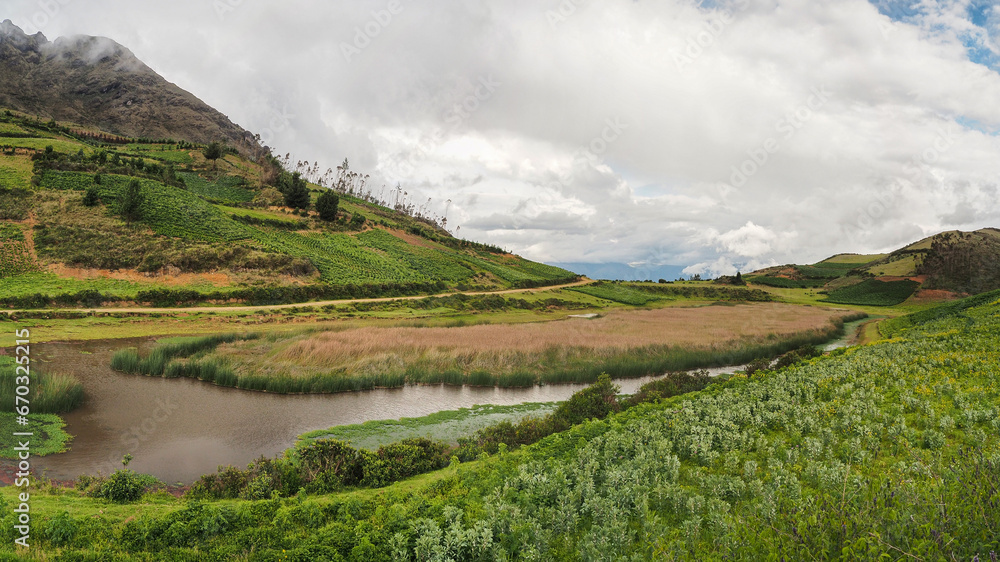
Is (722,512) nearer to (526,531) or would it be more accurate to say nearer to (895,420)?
(526,531)

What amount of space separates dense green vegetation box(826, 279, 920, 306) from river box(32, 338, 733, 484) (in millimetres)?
86893

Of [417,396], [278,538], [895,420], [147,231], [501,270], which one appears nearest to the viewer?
[278,538]

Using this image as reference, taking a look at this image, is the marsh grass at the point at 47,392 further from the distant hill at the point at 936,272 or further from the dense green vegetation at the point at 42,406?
the distant hill at the point at 936,272

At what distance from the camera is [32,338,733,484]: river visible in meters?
13.8

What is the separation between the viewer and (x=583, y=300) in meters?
78.8

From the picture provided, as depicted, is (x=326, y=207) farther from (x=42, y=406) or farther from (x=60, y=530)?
(x=60, y=530)

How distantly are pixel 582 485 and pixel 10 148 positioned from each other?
101288mm

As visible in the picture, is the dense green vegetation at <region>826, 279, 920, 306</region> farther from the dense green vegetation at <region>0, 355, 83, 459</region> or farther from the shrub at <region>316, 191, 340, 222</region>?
the dense green vegetation at <region>0, 355, 83, 459</region>

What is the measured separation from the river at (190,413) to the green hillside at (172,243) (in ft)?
82.1

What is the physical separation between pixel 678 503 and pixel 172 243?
215ft

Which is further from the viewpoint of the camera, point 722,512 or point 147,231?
point 147,231

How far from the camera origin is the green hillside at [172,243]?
151ft

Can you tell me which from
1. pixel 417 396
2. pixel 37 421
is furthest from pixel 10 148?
pixel 417 396

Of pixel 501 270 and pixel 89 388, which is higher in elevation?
pixel 501 270
